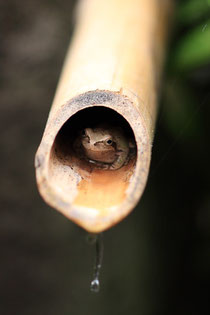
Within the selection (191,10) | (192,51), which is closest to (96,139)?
(192,51)

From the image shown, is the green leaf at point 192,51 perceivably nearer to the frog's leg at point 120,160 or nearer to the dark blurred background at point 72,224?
the dark blurred background at point 72,224

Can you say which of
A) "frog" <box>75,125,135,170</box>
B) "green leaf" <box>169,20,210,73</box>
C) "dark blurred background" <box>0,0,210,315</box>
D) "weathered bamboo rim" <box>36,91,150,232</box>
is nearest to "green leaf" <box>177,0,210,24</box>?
"green leaf" <box>169,20,210,73</box>

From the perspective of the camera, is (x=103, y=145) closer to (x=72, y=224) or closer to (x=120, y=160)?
(x=120, y=160)

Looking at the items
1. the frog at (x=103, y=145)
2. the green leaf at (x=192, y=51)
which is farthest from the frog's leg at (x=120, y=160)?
the green leaf at (x=192, y=51)

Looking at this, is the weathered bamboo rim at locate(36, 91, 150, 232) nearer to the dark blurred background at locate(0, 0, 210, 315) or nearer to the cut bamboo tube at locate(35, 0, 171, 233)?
the cut bamboo tube at locate(35, 0, 171, 233)

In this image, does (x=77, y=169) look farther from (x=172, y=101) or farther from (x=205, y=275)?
(x=205, y=275)

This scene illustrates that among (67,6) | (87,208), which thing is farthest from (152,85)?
(67,6)

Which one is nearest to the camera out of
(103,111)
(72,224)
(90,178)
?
(90,178)
